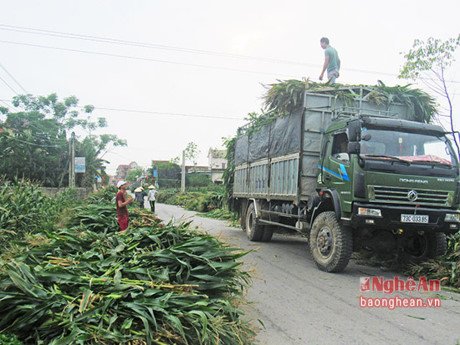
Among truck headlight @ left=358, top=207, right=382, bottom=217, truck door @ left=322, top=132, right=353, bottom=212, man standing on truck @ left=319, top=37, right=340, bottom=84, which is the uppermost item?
man standing on truck @ left=319, top=37, right=340, bottom=84

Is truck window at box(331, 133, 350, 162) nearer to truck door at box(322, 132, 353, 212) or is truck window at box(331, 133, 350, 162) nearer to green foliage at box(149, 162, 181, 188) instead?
truck door at box(322, 132, 353, 212)

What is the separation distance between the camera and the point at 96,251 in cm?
435

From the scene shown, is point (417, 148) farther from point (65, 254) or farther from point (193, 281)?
point (65, 254)

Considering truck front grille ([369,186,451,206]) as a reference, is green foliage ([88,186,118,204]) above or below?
below

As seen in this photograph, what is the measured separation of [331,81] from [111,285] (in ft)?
25.2

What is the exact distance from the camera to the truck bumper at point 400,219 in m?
6.67

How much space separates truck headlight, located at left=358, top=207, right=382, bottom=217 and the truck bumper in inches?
0.6

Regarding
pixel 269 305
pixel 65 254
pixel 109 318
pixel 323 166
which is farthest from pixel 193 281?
pixel 323 166

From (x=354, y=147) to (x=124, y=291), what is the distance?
4.67m

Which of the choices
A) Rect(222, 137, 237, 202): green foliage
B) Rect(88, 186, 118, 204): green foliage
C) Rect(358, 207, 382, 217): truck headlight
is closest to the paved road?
Rect(358, 207, 382, 217): truck headlight

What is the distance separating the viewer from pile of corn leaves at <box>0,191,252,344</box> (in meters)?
3.03

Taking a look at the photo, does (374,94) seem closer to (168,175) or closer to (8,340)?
(8,340)

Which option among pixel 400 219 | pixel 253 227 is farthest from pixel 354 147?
pixel 253 227

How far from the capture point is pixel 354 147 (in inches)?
270
